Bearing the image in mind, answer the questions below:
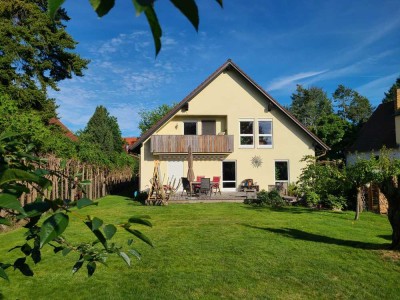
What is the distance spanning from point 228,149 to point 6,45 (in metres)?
15.5

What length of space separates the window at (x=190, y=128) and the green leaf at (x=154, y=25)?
24.9m

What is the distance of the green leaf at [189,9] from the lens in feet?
2.42

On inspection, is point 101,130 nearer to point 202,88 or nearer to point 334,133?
point 202,88

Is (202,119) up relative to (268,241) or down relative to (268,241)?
up

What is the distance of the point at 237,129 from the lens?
25312mm

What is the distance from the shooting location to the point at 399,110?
84.2 ft

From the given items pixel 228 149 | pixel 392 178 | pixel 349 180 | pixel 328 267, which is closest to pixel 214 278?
pixel 328 267

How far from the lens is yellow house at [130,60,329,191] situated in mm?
24828

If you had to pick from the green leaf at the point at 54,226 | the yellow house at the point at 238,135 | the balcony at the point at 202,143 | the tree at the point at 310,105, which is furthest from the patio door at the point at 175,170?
the tree at the point at 310,105

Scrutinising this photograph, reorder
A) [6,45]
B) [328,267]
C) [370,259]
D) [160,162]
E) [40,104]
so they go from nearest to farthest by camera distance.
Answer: [328,267] → [370,259] → [6,45] → [40,104] → [160,162]

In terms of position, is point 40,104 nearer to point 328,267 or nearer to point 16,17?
point 16,17

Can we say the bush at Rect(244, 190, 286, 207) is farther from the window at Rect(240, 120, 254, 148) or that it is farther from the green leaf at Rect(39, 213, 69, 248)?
the green leaf at Rect(39, 213, 69, 248)

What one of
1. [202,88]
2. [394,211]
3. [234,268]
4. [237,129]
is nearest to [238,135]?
[237,129]

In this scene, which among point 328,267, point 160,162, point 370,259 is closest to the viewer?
point 328,267
